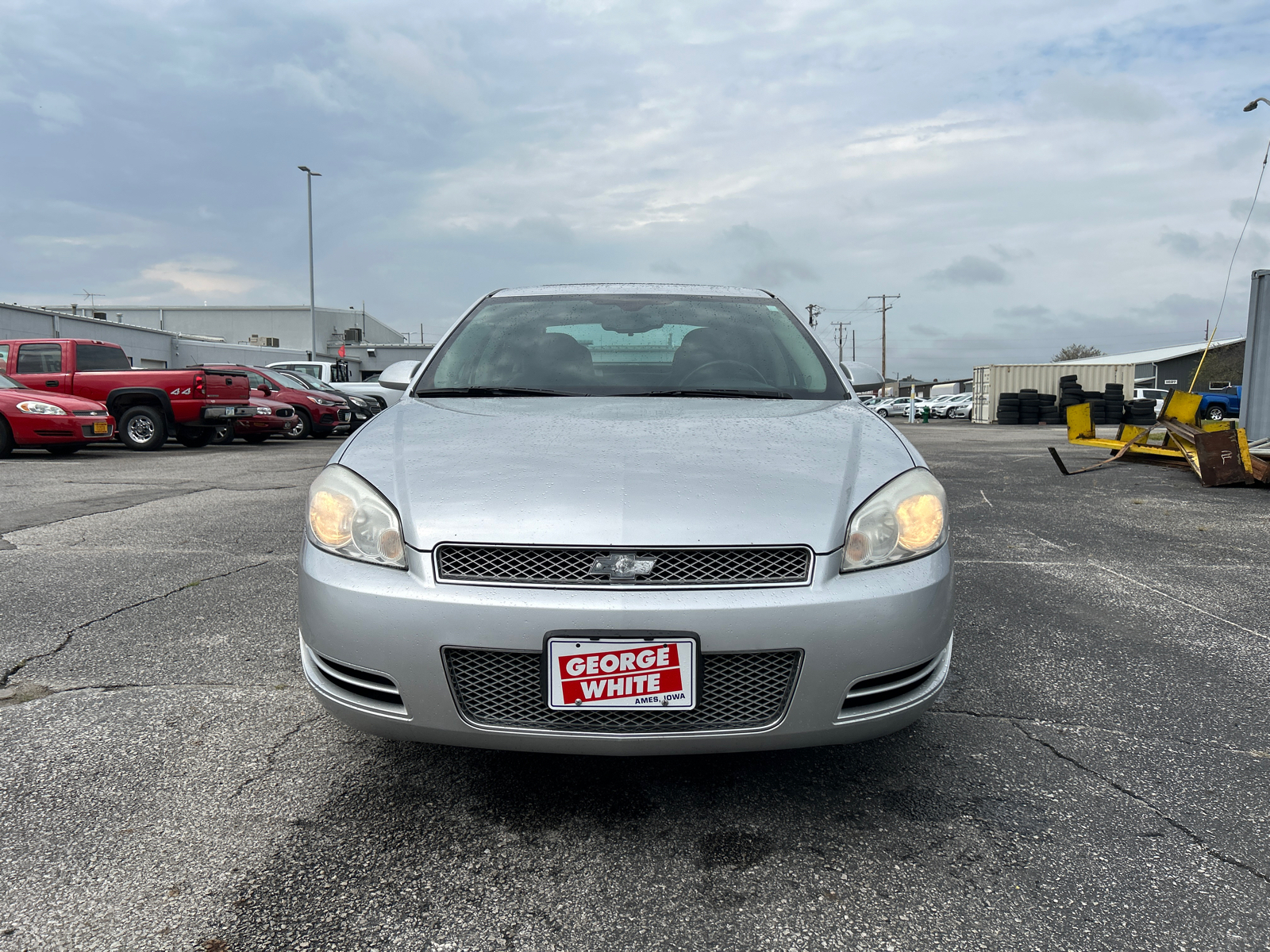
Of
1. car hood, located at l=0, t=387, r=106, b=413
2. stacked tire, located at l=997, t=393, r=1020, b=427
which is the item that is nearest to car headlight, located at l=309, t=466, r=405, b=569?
car hood, located at l=0, t=387, r=106, b=413

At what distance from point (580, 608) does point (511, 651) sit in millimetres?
176

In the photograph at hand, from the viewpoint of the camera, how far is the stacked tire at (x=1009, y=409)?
98.6 ft

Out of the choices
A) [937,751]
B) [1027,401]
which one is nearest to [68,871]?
[937,751]

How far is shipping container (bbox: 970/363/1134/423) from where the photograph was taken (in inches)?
1335

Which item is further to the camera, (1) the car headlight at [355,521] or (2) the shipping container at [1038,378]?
(2) the shipping container at [1038,378]

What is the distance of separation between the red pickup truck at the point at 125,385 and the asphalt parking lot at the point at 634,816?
1015cm

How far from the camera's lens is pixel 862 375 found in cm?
352

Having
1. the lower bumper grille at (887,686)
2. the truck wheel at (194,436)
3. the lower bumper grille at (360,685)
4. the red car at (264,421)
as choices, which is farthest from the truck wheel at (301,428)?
the lower bumper grille at (887,686)

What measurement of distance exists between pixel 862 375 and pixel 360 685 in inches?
94.8

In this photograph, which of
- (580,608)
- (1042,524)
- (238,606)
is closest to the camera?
(580,608)

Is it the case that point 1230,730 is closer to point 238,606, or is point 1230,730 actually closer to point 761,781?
point 761,781

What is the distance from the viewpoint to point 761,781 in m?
2.24

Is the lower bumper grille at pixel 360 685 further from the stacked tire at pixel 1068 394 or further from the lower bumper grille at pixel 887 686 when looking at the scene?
the stacked tire at pixel 1068 394

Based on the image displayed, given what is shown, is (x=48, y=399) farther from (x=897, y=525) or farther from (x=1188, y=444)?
(x=1188, y=444)
